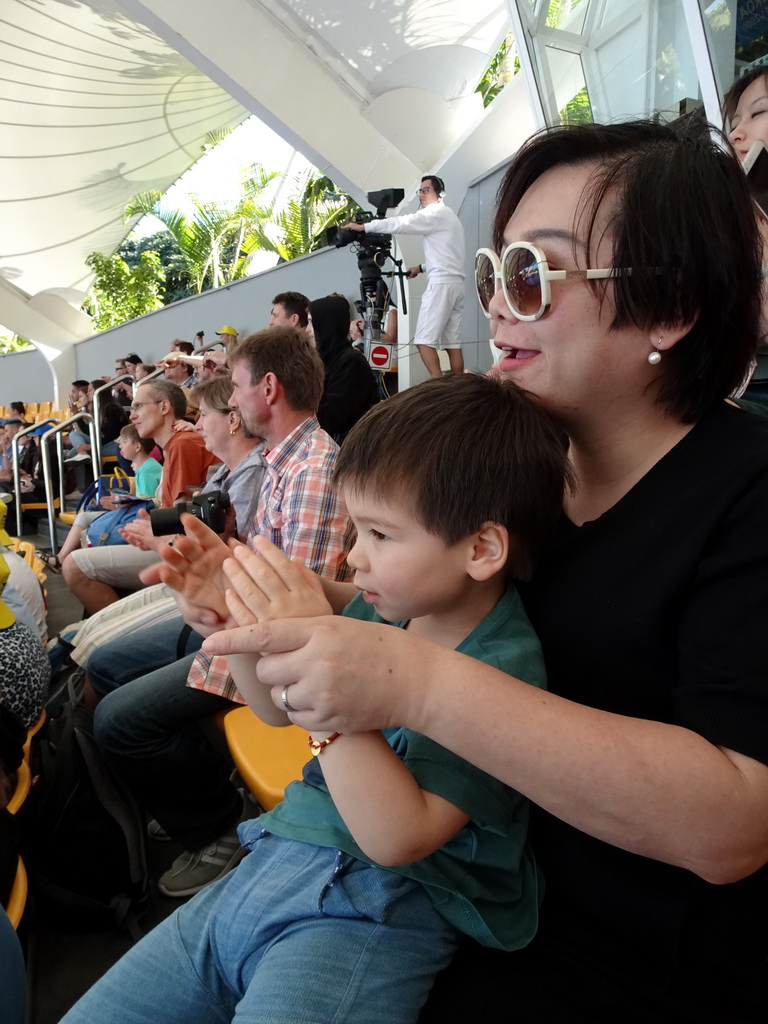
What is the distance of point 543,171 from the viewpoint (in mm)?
1001

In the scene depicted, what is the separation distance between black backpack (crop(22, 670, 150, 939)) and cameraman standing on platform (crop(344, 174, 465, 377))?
537cm

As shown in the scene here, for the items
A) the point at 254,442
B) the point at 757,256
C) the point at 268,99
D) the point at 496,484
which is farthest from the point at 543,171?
the point at 268,99

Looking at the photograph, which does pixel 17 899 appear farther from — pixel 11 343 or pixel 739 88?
pixel 11 343

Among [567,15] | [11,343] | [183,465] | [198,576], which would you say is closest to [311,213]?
[567,15]

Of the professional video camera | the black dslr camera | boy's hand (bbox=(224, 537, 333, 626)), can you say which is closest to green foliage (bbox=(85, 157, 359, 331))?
the professional video camera

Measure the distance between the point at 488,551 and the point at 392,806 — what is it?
35 centimetres

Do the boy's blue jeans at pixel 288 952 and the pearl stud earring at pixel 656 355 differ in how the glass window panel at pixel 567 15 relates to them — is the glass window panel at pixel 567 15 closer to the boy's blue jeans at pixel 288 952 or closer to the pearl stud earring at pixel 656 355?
the pearl stud earring at pixel 656 355

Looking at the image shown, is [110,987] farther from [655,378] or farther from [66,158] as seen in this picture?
[66,158]

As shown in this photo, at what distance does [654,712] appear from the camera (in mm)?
858

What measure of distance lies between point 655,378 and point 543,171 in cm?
34

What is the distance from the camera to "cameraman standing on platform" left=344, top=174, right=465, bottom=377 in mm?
6578

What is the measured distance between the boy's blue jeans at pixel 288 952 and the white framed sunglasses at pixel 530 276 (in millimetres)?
769

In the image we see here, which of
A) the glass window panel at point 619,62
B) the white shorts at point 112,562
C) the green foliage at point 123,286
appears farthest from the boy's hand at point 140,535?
the green foliage at point 123,286

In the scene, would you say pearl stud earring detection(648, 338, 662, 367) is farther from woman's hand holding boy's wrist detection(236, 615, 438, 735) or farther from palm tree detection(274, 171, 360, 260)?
palm tree detection(274, 171, 360, 260)
